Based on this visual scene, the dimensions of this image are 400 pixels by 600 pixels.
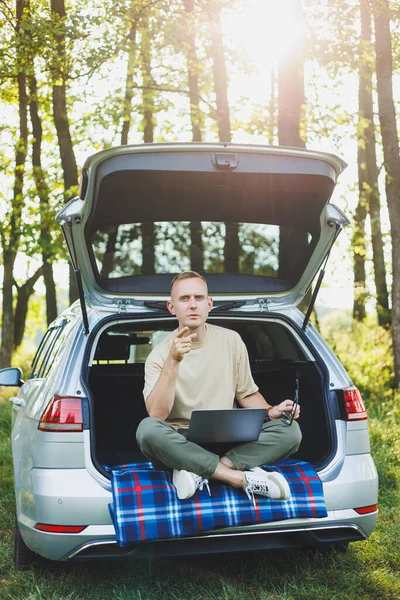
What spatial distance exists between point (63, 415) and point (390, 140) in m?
7.24

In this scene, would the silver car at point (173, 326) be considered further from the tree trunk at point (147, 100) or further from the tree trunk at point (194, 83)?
the tree trunk at point (147, 100)

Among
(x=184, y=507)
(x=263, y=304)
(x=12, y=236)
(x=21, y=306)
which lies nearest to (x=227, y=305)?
(x=263, y=304)

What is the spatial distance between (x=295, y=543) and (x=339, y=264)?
1875 centimetres

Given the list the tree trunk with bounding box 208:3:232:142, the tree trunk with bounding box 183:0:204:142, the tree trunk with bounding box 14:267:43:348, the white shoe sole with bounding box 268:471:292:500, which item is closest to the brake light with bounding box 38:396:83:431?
the white shoe sole with bounding box 268:471:292:500

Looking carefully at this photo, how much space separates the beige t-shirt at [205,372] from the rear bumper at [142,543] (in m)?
0.64

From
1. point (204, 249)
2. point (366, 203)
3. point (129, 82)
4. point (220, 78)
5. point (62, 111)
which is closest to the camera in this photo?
point (204, 249)

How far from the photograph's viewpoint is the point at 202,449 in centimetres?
360

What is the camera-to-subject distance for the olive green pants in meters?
3.55

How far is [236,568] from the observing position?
4.16 metres

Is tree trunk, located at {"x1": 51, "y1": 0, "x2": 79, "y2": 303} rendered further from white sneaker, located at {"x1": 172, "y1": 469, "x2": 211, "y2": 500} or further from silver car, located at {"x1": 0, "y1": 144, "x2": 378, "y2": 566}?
white sneaker, located at {"x1": 172, "y1": 469, "x2": 211, "y2": 500}

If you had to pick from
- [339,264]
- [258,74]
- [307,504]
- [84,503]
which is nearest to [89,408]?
[84,503]

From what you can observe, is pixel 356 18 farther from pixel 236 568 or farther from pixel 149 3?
pixel 236 568

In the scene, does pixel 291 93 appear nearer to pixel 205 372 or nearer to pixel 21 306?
pixel 205 372

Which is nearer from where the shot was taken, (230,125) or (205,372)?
(205,372)
